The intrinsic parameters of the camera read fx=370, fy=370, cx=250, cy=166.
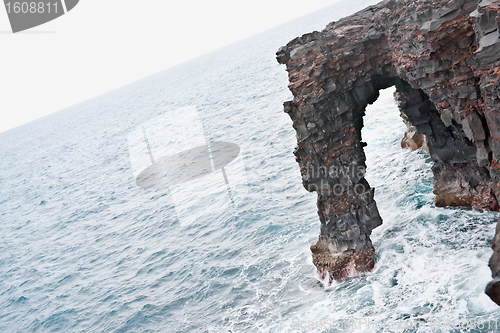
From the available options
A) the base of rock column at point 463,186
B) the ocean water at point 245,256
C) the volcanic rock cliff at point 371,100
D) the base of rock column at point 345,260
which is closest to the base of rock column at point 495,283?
the ocean water at point 245,256

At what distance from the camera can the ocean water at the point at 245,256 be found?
20.3m

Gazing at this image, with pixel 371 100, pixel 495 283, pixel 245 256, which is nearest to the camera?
pixel 495 283

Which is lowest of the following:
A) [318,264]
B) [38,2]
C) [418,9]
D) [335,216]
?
[318,264]

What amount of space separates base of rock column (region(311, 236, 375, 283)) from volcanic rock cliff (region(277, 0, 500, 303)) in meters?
0.06

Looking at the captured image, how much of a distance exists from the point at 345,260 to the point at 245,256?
971 centimetres

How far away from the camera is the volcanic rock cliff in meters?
17.2

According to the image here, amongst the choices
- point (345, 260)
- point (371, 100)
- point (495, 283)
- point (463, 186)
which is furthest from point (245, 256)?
point (495, 283)

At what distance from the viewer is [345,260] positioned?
77.8 feet

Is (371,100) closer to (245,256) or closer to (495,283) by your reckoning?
(495,283)

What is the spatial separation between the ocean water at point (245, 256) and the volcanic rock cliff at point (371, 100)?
2186mm

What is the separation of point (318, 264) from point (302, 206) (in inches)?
451

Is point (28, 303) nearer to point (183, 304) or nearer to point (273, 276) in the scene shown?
point (183, 304)

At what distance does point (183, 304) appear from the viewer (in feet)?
91.6

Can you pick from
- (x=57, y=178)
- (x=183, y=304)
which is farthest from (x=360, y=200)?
→ (x=57, y=178)
